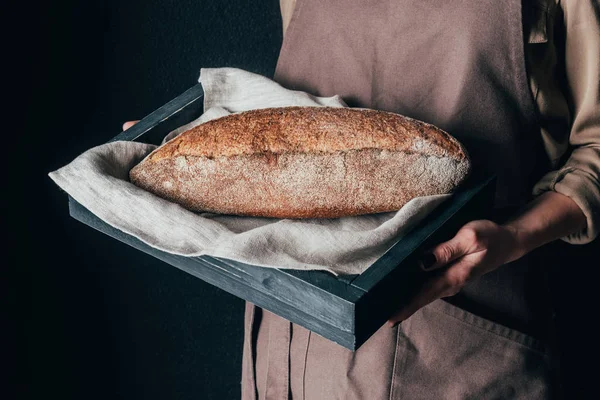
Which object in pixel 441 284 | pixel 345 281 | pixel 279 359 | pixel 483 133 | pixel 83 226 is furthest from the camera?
pixel 83 226

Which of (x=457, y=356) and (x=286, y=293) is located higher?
(x=286, y=293)

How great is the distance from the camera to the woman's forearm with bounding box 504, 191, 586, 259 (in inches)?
28.4

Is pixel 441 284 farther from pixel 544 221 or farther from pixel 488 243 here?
pixel 544 221

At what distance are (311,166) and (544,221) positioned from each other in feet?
0.94

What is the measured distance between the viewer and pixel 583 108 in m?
0.75

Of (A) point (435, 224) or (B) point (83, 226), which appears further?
(B) point (83, 226)

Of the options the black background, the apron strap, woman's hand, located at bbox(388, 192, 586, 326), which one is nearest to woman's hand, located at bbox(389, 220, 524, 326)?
woman's hand, located at bbox(388, 192, 586, 326)

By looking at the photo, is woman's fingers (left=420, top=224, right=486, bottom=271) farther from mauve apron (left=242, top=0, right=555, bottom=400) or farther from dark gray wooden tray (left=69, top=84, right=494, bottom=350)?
mauve apron (left=242, top=0, right=555, bottom=400)

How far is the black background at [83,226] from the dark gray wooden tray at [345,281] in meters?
0.35

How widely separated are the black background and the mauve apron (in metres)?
0.29

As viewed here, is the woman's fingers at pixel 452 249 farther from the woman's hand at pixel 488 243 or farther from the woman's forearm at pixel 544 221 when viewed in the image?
the woman's forearm at pixel 544 221

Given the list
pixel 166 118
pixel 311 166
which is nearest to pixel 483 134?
pixel 311 166

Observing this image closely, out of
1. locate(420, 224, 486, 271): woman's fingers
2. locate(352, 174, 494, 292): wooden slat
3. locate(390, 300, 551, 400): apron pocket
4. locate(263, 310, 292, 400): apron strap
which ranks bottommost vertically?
locate(263, 310, 292, 400): apron strap

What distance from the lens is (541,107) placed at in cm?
76
